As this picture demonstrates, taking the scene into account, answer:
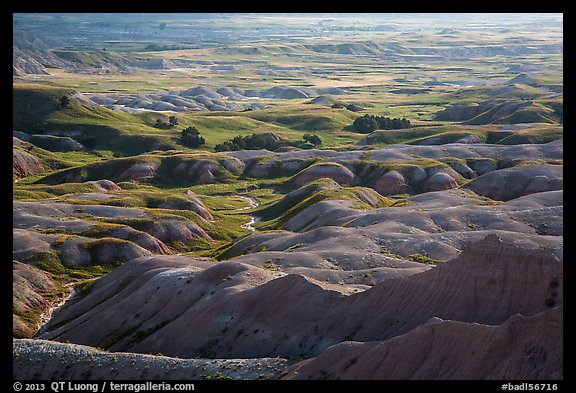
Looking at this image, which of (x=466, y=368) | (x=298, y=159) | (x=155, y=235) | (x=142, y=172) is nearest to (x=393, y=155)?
(x=298, y=159)

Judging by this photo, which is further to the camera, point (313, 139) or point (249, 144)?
point (313, 139)

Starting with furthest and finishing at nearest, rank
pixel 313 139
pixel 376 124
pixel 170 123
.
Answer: pixel 376 124 → pixel 170 123 → pixel 313 139

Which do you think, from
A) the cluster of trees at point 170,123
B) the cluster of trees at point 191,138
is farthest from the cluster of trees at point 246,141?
the cluster of trees at point 170,123

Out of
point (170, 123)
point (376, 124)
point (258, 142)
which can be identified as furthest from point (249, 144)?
point (376, 124)

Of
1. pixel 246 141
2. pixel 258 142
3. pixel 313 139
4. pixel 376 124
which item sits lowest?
pixel 376 124

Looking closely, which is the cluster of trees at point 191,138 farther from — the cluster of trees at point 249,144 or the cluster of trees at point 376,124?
the cluster of trees at point 376,124

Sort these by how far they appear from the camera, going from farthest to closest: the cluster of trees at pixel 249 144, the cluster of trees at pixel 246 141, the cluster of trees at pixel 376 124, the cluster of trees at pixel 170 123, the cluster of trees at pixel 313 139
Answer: the cluster of trees at pixel 376 124
the cluster of trees at pixel 170 123
the cluster of trees at pixel 313 139
the cluster of trees at pixel 246 141
the cluster of trees at pixel 249 144

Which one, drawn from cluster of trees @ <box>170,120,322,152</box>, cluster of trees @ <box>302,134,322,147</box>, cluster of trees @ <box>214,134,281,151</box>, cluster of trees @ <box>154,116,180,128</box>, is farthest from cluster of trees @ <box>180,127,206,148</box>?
cluster of trees @ <box>302,134,322,147</box>

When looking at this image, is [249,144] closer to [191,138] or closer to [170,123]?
[191,138]
